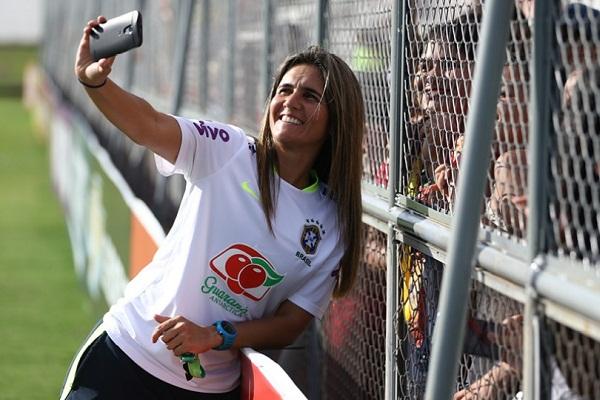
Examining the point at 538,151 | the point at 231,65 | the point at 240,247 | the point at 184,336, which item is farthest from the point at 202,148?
the point at 231,65

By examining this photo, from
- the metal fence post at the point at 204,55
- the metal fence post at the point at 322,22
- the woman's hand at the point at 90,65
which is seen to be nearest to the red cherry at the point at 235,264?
the woman's hand at the point at 90,65

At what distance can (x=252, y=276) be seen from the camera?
11.2 feet

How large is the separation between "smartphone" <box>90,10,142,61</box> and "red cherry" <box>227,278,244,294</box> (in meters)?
0.70

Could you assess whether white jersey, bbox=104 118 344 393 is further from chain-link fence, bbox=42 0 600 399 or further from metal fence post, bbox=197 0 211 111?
metal fence post, bbox=197 0 211 111

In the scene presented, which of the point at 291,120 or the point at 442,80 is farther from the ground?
the point at 442,80

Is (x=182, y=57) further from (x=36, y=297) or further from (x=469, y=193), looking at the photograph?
(x=469, y=193)

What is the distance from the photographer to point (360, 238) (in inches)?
139

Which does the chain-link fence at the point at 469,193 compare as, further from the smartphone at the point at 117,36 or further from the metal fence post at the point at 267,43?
the smartphone at the point at 117,36

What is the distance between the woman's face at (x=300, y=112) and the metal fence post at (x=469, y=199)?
1062mm

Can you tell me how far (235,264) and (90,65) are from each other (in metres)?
0.66

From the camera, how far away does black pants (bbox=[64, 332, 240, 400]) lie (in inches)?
137

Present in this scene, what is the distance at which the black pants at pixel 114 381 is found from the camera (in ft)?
11.4

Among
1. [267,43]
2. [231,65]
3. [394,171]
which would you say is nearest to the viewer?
[394,171]

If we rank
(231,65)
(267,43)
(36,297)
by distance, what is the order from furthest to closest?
1. (36,297)
2. (231,65)
3. (267,43)
